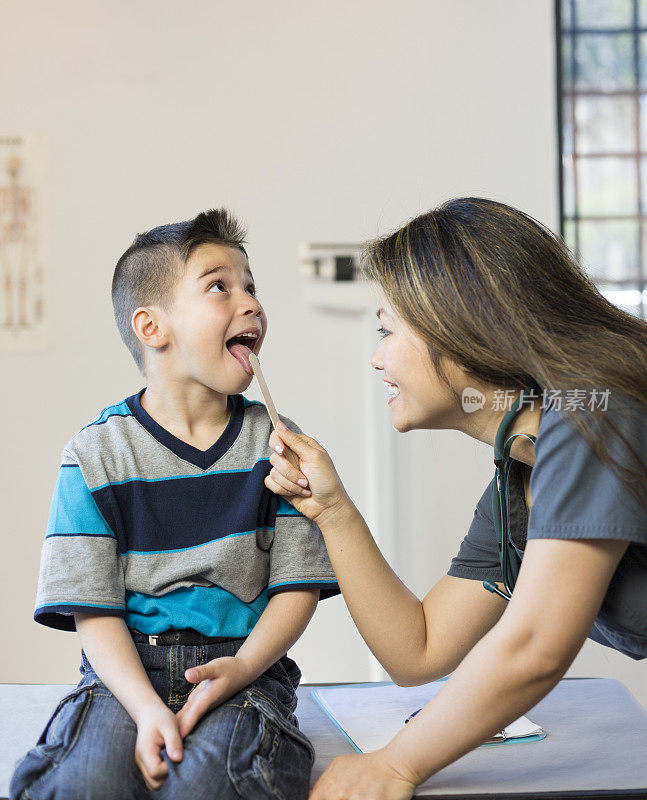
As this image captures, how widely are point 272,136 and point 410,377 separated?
159 cm

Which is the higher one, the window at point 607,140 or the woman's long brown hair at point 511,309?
the window at point 607,140

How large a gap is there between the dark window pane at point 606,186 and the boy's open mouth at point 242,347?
66.9 inches

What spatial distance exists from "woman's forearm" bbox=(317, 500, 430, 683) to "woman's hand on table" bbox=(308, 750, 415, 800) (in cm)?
22

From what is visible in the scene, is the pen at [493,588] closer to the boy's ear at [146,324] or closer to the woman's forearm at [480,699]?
the woman's forearm at [480,699]

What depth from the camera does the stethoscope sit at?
119 centimetres

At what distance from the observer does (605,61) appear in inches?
109

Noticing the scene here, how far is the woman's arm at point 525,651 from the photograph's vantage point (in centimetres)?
103

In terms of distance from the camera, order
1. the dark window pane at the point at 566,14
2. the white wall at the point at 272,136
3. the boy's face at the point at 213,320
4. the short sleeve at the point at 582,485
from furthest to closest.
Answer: the dark window pane at the point at 566,14, the white wall at the point at 272,136, the boy's face at the point at 213,320, the short sleeve at the point at 582,485

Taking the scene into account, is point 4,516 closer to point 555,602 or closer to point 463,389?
point 463,389

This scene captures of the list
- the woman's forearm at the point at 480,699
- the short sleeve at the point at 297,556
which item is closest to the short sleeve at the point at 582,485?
the woman's forearm at the point at 480,699

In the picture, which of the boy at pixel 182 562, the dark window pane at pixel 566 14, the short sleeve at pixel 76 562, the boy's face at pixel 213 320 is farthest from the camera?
the dark window pane at pixel 566 14

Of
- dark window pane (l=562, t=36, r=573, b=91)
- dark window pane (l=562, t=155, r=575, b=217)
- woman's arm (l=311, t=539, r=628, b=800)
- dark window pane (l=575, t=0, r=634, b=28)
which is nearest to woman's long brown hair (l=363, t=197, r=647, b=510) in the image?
woman's arm (l=311, t=539, r=628, b=800)

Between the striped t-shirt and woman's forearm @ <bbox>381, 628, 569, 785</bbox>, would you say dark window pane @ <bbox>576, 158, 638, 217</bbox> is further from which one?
woman's forearm @ <bbox>381, 628, 569, 785</bbox>

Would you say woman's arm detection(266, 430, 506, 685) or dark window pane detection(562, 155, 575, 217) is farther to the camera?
dark window pane detection(562, 155, 575, 217)
